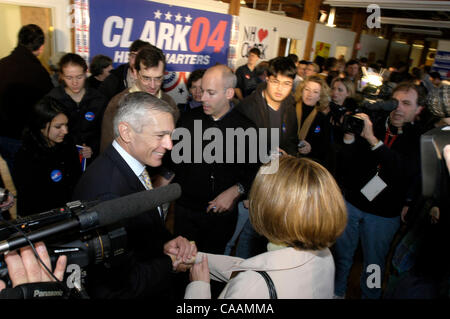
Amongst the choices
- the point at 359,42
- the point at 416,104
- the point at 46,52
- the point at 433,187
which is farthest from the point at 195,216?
the point at 359,42

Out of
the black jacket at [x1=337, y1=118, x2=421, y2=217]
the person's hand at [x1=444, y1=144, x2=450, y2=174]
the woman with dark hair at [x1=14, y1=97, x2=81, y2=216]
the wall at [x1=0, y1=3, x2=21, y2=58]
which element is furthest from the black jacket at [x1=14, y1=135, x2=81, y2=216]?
the wall at [x1=0, y1=3, x2=21, y2=58]

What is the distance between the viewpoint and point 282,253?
1.12m

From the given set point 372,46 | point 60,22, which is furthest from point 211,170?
point 372,46

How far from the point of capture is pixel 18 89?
3068 millimetres

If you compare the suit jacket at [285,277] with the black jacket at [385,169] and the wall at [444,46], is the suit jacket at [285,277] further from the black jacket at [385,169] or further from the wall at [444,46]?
the wall at [444,46]

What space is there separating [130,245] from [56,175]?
44.2 inches

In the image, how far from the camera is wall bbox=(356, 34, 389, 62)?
42.3 feet

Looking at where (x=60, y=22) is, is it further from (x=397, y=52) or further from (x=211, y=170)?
(x=397, y=52)

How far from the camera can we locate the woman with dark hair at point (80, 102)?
304cm

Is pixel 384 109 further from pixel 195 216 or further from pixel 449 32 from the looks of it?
pixel 449 32

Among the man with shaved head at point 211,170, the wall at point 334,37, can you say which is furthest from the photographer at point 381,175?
the wall at point 334,37

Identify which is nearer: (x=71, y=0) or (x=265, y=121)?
(x=265, y=121)

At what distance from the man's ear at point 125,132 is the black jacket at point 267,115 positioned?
3.93ft
